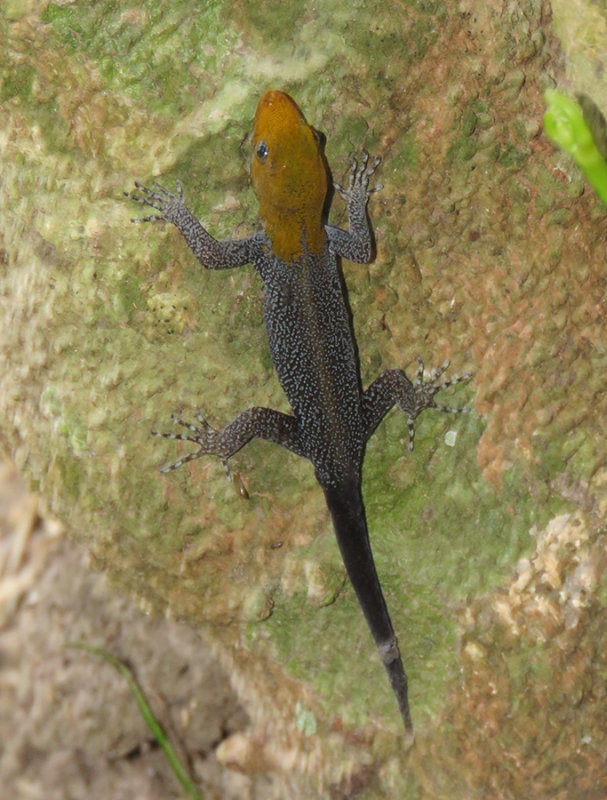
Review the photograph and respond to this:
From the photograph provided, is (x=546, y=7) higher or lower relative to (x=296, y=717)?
higher

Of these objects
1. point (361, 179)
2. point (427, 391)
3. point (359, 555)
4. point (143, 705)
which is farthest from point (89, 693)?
point (361, 179)

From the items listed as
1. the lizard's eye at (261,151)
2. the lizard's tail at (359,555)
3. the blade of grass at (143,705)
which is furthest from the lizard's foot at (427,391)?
the blade of grass at (143,705)

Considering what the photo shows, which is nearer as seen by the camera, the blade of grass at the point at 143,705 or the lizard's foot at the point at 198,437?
the lizard's foot at the point at 198,437

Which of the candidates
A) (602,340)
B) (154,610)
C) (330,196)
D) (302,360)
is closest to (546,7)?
(330,196)

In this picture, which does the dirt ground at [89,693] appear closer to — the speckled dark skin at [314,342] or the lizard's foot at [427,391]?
the speckled dark skin at [314,342]

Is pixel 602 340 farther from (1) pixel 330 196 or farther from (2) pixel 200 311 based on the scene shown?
(2) pixel 200 311

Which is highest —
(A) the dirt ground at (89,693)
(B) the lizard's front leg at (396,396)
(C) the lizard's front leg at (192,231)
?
(C) the lizard's front leg at (192,231)
